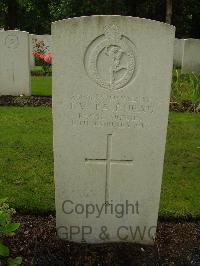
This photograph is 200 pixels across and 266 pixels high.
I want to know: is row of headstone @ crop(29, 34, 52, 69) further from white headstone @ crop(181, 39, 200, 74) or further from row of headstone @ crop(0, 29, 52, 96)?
row of headstone @ crop(0, 29, 52, 96)

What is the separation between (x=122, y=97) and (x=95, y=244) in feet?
4.22

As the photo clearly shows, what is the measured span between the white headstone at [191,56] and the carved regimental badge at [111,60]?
1238cm

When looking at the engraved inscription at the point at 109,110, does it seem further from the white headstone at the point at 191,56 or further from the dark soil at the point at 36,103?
the white headstone at the point at 191,56

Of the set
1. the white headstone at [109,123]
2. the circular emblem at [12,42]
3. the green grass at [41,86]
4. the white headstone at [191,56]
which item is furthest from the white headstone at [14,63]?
the white headstone at [191,56]

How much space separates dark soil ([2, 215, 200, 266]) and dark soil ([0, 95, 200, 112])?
5390mm

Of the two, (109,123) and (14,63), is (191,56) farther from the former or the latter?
(109,123)

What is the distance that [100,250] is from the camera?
351 centimetres

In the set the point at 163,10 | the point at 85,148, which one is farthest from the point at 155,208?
the point at 163,10

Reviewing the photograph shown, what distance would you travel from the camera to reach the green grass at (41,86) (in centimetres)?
1042

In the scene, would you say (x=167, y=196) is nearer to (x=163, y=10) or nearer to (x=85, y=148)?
(x=85, y=148)

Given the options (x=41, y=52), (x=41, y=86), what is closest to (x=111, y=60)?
(x=41, y=86)

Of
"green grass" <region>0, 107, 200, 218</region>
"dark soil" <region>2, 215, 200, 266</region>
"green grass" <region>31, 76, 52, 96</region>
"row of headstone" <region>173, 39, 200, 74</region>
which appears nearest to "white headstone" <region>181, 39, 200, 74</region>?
"row of headstone" <region>173, 39, 200, 74</region>

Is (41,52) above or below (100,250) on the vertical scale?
above

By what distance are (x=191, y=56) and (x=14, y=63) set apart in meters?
7.70
